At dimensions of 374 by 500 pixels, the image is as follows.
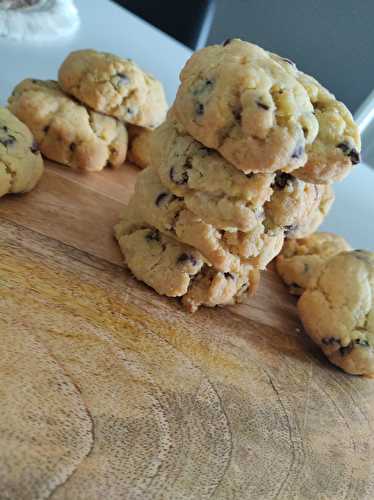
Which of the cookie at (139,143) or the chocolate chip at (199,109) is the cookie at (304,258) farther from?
the chocolate chip at (199,109)

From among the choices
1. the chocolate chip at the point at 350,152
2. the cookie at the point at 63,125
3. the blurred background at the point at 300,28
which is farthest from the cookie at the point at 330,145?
the blurred background at the point at 300,28

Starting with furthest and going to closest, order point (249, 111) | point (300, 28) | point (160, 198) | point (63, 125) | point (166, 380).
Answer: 1. point (300, 28)
2. point (63, 125)
3. point (160, 198)
4. point (166, 380)
5. point (249, 111)

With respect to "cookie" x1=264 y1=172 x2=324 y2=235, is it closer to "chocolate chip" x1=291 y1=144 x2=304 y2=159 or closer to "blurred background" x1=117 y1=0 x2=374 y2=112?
"chocolate chip" x1=291 y1=144 x2=304 y2=159

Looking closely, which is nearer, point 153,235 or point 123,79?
point 153,235

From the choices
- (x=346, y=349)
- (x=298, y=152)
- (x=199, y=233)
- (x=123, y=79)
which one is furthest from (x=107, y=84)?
(x=346, y=349)

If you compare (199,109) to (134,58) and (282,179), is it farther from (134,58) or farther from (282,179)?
(134,58)

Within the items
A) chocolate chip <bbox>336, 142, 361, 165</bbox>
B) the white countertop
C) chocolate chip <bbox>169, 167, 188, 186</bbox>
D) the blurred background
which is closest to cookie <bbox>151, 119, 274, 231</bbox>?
chocolate chip <bbox>169, 167, 188, 186</bbox>

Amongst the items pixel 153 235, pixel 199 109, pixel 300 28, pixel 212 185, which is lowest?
pixel 153 235
